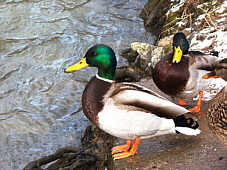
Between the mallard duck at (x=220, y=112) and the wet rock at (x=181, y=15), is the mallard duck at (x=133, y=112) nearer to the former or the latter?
the mallard duck at (x=220, y=112)

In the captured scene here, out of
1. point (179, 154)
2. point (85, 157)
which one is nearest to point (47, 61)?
point (85, 157)

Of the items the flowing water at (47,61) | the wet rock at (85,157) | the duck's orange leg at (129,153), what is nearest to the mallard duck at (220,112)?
the duck's orange leg at (129,153)

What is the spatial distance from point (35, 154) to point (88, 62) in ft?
4.72

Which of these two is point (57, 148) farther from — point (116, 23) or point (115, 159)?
point (116, 23)

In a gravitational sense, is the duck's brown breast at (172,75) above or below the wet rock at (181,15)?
below

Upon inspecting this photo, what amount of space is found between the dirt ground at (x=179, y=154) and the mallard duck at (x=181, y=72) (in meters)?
0.50

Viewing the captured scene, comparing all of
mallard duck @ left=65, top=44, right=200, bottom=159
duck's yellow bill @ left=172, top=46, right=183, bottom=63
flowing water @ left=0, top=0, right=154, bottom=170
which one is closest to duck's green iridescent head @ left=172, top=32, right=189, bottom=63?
duck's yellow bill @ left=172, top=46, right=183, bottom=63

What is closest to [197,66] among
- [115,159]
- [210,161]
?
[210,161]

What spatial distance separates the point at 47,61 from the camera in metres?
5.68

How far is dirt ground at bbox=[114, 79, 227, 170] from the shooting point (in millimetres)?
2926

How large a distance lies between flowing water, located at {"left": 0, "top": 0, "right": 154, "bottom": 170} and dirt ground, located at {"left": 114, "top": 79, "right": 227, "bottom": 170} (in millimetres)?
1164

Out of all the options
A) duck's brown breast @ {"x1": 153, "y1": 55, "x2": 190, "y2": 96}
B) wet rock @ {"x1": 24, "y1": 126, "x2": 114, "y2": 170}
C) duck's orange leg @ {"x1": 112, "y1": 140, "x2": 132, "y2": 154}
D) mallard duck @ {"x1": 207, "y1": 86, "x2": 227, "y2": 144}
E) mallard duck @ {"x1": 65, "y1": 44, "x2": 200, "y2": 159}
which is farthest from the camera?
duck's brown breast @ {"x1": 153, "y1": 55, "x2": 190, "y2": 96}

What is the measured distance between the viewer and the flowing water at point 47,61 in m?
4.16

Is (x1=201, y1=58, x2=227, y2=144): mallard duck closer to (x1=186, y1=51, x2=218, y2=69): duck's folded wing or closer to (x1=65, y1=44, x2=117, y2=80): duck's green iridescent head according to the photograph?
(x1=186, y1=51, x2=218, y2=69): duck's folded wing
